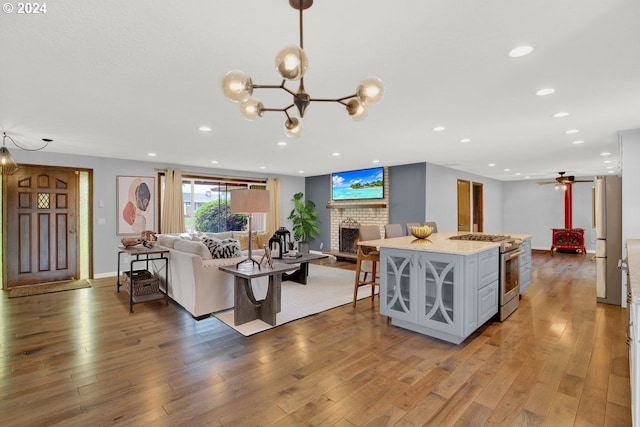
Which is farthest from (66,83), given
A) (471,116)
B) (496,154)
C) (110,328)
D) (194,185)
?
(496,154)

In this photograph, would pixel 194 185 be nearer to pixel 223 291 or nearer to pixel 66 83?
pixel 223 291

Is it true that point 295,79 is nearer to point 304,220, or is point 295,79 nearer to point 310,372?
point 310,372

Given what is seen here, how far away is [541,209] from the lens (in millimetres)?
9852

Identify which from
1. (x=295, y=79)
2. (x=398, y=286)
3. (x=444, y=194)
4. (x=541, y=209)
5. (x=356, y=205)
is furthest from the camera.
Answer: (x=541, y=209)

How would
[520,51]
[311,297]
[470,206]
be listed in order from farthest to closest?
[470,206], [311,297], [520,51]

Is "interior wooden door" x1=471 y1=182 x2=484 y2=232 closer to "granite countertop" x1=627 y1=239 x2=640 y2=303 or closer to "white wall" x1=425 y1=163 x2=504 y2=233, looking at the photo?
"white wall" x1=425 y1=163 x2=504 y2=233

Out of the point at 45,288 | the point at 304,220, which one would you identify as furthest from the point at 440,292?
the point at 45,288

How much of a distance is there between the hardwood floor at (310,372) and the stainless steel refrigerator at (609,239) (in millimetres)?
501

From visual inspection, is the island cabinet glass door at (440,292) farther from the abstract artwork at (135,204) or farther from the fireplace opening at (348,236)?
the abstract artwork at (135,204)

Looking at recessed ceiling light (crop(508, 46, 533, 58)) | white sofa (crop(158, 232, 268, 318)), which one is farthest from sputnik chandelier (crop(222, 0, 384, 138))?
white sofa (crop(158, 232, 268, 318))

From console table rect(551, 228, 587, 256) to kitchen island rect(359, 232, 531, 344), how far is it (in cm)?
735

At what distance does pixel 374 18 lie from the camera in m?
1.69

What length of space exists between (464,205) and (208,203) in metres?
6.57

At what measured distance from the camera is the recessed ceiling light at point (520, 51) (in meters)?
1.95
